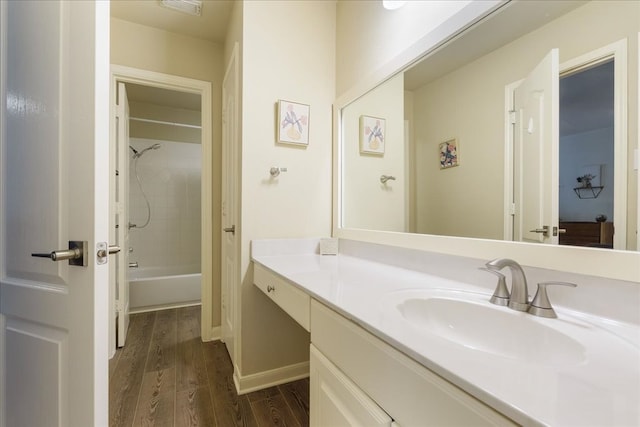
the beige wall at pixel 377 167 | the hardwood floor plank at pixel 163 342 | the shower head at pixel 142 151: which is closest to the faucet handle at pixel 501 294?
the beige wall at pixel 377 167

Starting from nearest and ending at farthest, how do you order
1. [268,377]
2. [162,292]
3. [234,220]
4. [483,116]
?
[483,116]
[268,377]
[234,220]
[162,292]

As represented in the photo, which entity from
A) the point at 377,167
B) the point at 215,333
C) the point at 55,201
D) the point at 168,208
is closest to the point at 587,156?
the point at 377,167

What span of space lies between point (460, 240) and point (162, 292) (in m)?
2.95

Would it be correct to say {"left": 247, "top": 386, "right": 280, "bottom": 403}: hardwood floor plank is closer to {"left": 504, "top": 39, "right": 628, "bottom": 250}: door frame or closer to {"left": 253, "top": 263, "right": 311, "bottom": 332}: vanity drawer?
{"left": 253, "top": 263, "right": 311, "bottom": 332}: vanity drawer

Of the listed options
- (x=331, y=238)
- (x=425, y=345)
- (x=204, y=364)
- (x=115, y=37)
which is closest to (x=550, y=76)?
(x=425, y=345)

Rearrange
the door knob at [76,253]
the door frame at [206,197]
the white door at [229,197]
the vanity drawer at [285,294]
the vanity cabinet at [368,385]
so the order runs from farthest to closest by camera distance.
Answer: the door frame at [206,197] < the white door at [229,197] < the vanity drawer at [285,294] < the door knob at [76,253] < the vanity cabinet at [368,385]

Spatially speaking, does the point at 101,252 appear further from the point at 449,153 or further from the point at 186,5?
the point at 186,5

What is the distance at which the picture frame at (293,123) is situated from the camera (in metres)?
1.70

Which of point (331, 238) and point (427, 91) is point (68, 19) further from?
point (331, 238)

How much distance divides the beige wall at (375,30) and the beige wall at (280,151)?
0.37 feet

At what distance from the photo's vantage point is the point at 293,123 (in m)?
1.74

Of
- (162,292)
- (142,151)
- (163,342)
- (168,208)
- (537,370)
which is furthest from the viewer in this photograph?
(168,208)

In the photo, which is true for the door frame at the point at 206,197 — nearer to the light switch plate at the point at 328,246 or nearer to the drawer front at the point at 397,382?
the light switch plate at the point at 328,246

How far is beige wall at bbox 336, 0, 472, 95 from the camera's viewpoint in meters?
1.22
